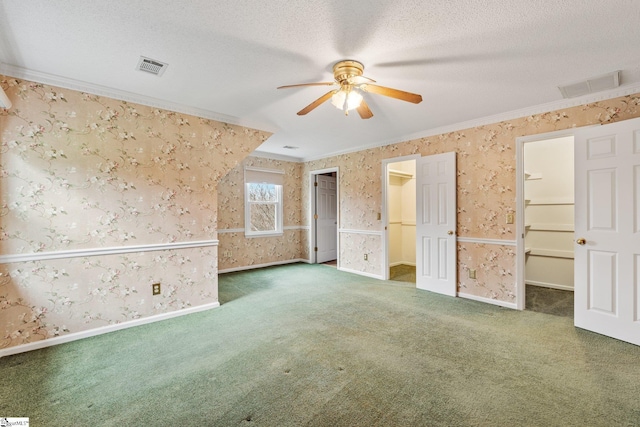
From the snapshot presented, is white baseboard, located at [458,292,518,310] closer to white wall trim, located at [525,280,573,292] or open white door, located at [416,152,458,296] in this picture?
open white door, located at [416,152,458,296]

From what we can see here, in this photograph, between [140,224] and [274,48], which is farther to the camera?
[140,224]

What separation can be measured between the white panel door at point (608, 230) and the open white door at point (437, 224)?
1.32 metres

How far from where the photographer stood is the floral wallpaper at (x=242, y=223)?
5312 mm

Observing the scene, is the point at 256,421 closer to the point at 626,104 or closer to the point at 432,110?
the point at 432,110

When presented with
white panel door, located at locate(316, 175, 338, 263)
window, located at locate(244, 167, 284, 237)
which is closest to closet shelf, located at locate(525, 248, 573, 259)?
white panel door, located at locate(316, 175, 338, 263)

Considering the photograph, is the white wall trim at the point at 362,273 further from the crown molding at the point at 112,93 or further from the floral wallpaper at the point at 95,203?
the crown molding at the point at 112,93

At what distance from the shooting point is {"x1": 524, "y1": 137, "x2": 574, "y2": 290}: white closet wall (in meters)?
4.35

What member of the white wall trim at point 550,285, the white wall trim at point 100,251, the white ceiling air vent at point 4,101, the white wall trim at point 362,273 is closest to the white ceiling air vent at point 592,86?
the white wall trim at point 550,285

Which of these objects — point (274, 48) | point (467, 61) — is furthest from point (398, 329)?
point (274, 48)

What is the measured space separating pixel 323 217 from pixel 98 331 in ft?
14.8

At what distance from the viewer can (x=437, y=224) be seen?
161 inches

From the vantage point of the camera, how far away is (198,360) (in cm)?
228

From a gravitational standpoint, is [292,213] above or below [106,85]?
below

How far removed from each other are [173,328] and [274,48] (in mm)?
2787
